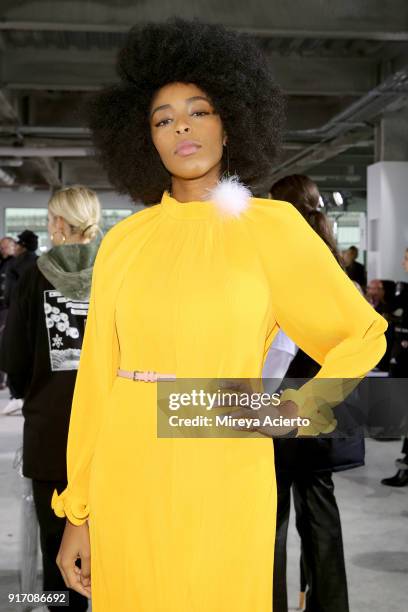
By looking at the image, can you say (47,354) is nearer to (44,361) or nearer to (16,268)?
(44,361)

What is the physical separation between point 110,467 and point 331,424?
36 cm

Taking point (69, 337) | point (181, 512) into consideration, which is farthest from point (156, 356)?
point (69, 337)

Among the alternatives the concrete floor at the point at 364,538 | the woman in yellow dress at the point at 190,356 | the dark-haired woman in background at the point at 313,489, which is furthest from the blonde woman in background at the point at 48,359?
the woman in yellow dress at the point at 190,356

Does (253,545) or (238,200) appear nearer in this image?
(253,545)

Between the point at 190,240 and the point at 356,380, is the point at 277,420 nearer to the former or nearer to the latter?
the point at 356,380

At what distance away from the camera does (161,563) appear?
1324 mm

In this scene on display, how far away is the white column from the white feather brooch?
8487 millimetres

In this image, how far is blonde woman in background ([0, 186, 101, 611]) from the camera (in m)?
2.57

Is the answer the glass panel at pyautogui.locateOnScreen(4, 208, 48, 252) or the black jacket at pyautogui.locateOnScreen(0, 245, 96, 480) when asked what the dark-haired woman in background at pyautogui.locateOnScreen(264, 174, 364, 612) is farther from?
the glass panel at pyautogui.locateOnScreen(4, 208, 48, 252)

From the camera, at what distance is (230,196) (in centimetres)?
146

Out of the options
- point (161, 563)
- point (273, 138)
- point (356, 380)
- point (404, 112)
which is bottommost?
point (161, 563)

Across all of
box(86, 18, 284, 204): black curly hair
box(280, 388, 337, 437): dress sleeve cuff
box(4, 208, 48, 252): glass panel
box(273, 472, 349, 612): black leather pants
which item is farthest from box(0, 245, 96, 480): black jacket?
box(4, 208, 48, 252): glass panel

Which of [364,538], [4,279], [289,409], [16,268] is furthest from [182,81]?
[4,279]

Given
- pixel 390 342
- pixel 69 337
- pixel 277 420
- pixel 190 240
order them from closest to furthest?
1. pixel 277 420
2. pixel 190 240
3. pixel 69 337
4. pixel 390 342
